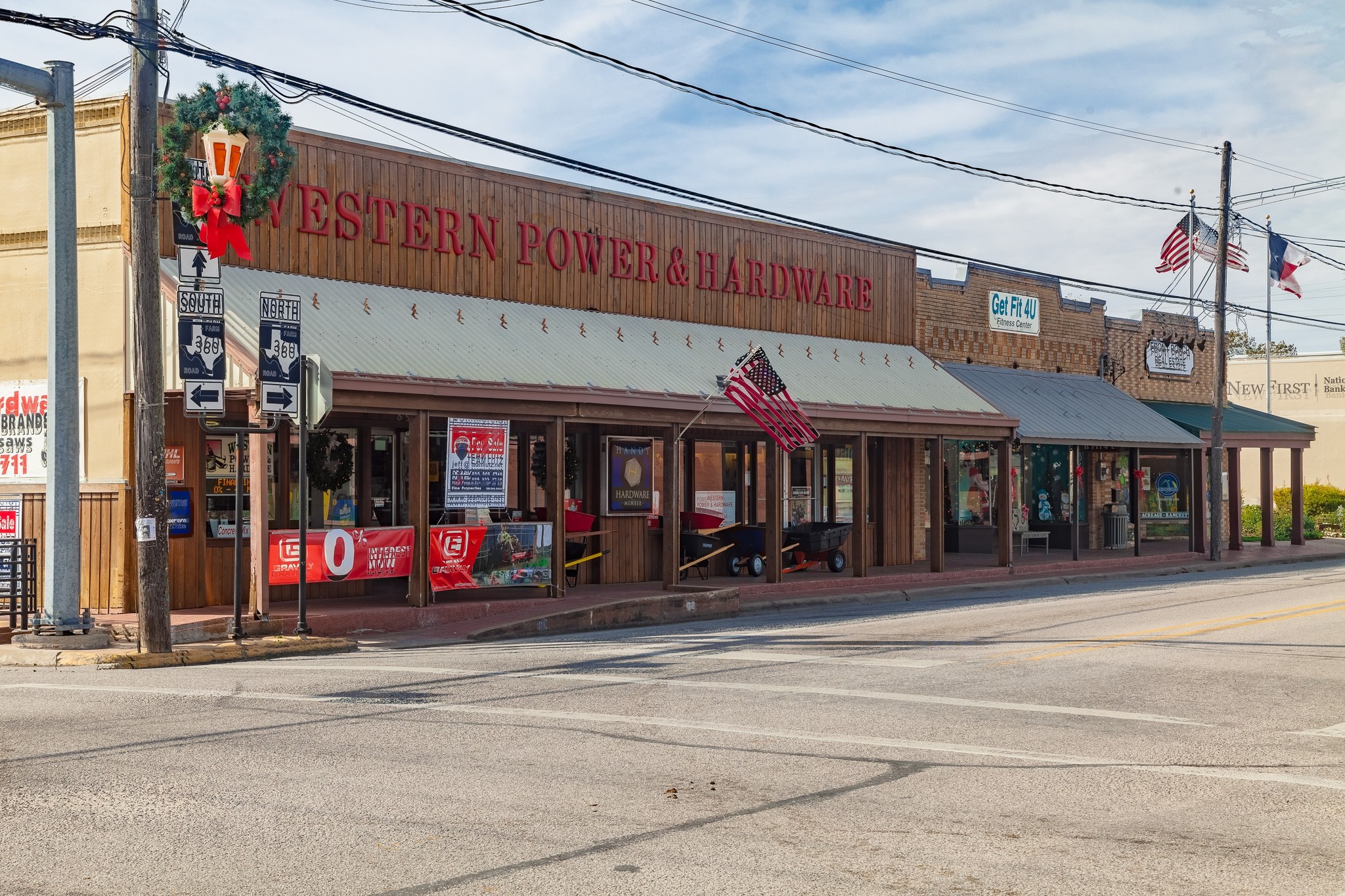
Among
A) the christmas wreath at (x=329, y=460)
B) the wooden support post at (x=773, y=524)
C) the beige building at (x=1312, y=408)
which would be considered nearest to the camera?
the christmas wreath at (x=329, y=460)

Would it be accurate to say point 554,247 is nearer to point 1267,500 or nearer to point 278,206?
point 278,206

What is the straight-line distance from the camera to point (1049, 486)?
33.5m

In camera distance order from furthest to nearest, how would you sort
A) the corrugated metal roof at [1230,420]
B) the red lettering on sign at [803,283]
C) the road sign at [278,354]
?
1. the corrugated metal roof at [1230,420]
2. the red lettering on sign at [803,283]
3. the road sign at [278,354]

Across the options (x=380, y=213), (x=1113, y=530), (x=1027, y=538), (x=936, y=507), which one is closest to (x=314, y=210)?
(x=380, y=213)

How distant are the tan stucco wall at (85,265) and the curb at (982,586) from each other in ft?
31.3

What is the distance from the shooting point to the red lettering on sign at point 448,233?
20500mm

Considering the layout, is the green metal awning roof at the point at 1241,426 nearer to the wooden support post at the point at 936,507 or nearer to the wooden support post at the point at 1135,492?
the wooden support post at the point at 1135,492

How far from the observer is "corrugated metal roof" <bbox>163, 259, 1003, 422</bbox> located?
17.5m

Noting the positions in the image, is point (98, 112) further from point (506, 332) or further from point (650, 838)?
point (650, 838)

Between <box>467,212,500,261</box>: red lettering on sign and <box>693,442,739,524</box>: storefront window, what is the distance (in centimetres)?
549

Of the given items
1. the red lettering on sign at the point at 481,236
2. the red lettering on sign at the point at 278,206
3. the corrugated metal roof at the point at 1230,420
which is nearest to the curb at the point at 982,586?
the corrugated metal roof at the point at 1230,420

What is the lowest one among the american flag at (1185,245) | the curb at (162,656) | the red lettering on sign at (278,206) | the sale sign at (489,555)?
the curb at (162,656)

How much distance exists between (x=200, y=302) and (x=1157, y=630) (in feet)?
38.7

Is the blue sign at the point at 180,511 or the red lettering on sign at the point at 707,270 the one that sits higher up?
the red lettering on sign at the point at 707,270
